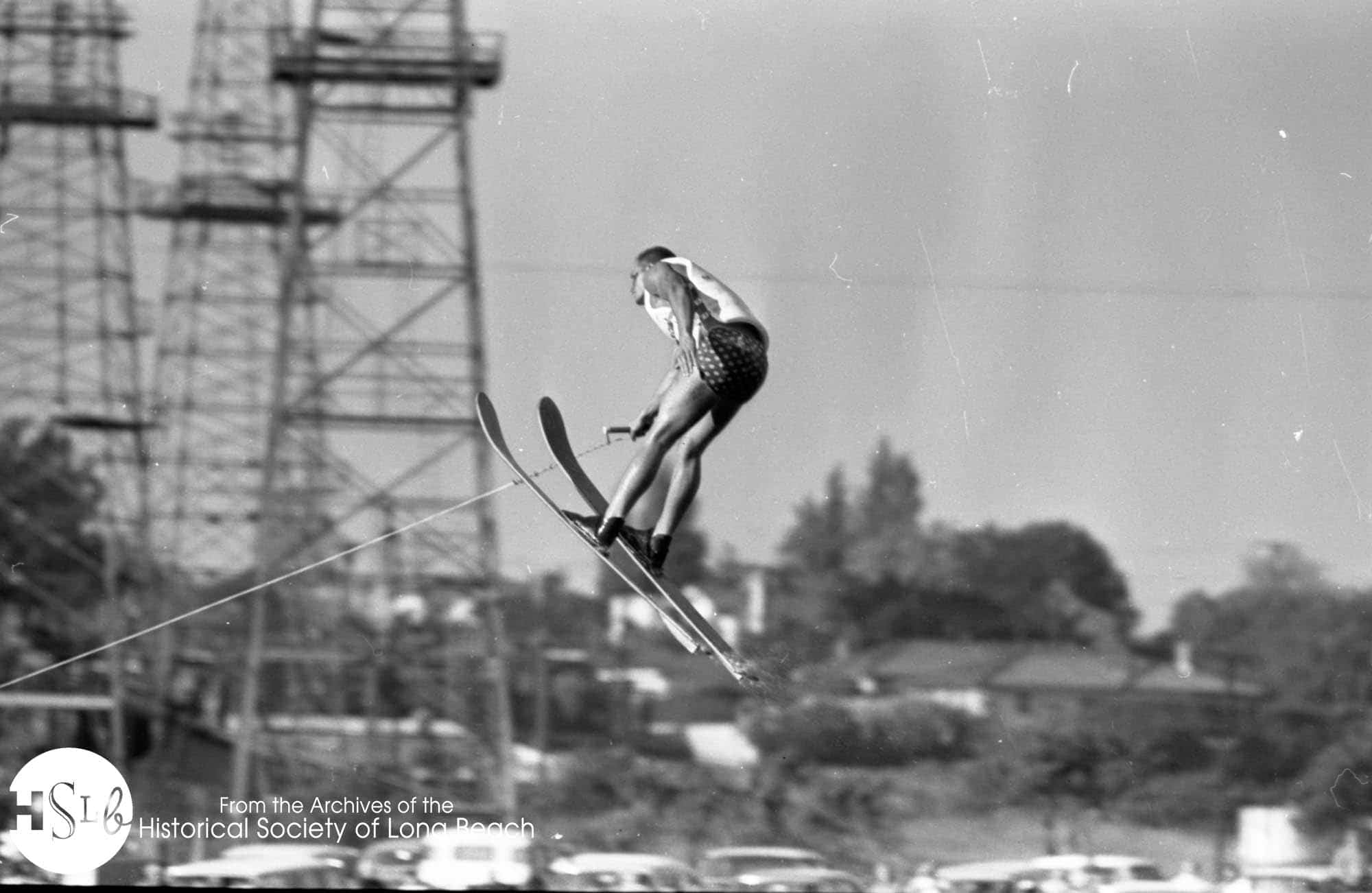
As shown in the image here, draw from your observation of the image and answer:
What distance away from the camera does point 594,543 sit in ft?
14.9

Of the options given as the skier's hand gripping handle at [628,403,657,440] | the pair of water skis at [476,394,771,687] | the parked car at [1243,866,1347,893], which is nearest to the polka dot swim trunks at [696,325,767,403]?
the skier's hand gripping handle at [628,403,657,440]

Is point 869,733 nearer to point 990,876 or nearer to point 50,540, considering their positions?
point 990,876

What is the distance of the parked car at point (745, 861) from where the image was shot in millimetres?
4977

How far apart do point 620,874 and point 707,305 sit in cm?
170

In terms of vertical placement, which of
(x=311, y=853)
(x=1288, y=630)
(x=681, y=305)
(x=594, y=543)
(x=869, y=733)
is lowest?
(x=311, y=853)

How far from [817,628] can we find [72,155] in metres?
2.55

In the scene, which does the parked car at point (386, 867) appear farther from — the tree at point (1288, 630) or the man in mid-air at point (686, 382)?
the tree at point (1288, 630)

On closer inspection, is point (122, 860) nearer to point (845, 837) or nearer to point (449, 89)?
point (845, 837)

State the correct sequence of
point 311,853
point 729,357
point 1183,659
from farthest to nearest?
point 1183,659
point 311,853
point 729,357
